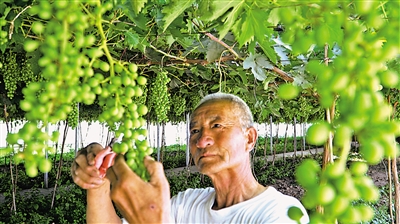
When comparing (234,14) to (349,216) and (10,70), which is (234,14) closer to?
(349,216)

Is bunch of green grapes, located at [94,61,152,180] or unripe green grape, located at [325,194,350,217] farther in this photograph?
bunch of green grapes, located at [94,61,152,180]

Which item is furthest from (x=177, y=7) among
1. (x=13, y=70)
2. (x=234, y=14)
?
(x=13, y=70)

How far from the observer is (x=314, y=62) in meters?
0.49

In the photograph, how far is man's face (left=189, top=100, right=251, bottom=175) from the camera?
1923 mm

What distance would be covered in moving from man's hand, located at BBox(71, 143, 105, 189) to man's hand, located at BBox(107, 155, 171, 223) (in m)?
0.42

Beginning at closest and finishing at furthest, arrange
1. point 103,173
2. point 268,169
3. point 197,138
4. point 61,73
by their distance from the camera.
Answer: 1. point 61,73
2. point 103,173
3. point 197,138
4. point 268,169

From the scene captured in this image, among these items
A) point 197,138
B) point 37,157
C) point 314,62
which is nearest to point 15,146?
point 37,157

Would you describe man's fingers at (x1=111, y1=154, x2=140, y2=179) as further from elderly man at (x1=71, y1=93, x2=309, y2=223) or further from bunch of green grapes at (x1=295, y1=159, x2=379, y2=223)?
elderly man at (x1=71, y1=93, x2=309, y2=223)

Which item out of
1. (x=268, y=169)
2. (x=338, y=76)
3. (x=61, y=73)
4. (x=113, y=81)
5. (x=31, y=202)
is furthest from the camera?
(x=268, y=169)

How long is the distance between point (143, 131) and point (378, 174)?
12127 millimetres

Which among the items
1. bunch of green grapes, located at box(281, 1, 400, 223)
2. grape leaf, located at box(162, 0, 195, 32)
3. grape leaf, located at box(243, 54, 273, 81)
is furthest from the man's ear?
bunch of green grapes, located at box(281, 1, 400, 223)

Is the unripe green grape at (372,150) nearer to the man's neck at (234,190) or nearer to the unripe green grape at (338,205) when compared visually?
the unripe green grape at (338,205)

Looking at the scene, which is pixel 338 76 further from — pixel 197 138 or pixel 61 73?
pixel 197 138

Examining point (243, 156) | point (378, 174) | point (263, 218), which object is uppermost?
point (243, 156)
